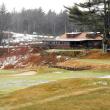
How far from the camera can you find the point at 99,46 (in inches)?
3393

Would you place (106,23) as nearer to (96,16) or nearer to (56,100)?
(96,16)

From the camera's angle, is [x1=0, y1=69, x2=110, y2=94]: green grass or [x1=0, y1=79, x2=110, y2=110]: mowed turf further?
[x1=0, y1=69, x2=110, y2=94]: green grass

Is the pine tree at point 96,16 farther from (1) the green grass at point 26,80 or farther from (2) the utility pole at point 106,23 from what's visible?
(1) the green grass at point 26,80

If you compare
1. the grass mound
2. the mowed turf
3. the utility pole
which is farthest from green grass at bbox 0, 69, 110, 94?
the utility pole

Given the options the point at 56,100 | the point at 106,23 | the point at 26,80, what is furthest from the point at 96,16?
the point at 56,100

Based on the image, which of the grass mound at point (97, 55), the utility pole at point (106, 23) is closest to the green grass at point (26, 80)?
the grass mound at point (97, 55)

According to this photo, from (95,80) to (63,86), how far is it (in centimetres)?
344

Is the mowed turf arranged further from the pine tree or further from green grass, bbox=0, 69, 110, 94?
the pine tree

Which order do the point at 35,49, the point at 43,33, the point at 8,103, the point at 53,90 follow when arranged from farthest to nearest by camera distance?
1. the point at 43,33
2. the point at 35,49
3. the point at 53,90
4. the point at 8,103

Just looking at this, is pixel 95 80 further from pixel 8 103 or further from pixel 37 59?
pixel 37 59

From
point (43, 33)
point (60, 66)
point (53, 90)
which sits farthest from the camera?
point (43, 33)

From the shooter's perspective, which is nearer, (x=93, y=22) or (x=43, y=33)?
(x=93, y=22)

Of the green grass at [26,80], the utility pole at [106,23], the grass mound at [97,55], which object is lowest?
the green grass at [26,80]

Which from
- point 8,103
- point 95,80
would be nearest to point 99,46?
point 95,80
